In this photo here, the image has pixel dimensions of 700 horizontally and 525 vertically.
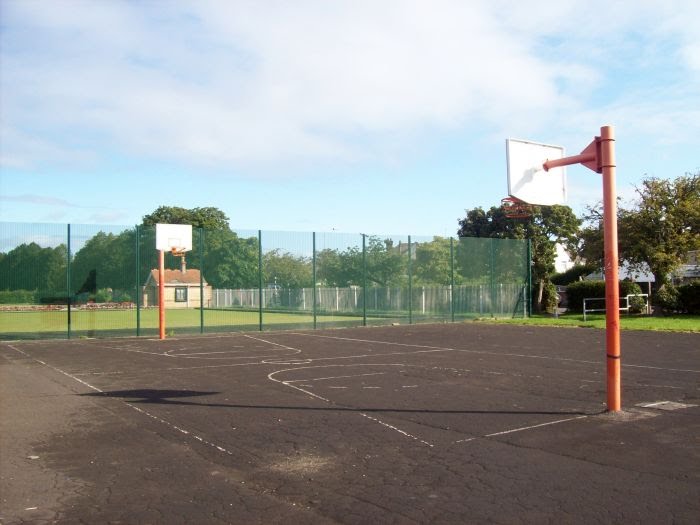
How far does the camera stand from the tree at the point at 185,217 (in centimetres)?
7669

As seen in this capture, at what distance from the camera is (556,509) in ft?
15.7

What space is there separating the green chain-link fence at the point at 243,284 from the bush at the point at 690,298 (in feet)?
23.0

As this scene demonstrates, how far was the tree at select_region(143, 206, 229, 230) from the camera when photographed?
3019 inches

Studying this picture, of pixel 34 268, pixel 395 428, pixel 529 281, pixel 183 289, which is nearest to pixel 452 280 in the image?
pixel 529 281

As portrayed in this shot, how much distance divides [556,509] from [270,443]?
3175 mm

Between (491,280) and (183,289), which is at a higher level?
(491,280)

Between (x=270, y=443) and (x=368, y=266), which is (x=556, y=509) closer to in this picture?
(x=270, y=443)

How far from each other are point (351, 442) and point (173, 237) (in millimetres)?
15681

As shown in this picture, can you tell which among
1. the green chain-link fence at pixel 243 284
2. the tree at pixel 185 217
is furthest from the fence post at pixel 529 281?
the tree at pixel 185 217

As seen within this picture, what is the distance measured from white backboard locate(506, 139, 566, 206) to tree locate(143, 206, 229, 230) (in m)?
68.5

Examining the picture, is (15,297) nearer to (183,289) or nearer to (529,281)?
(183,289)

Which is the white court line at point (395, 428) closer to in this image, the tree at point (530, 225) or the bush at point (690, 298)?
the bush at point (690, 298)

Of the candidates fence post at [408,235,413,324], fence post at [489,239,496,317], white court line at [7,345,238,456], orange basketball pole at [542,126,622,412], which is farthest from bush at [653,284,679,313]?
Result: white court line at [7,345,238,456]

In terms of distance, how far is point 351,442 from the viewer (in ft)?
22.7
